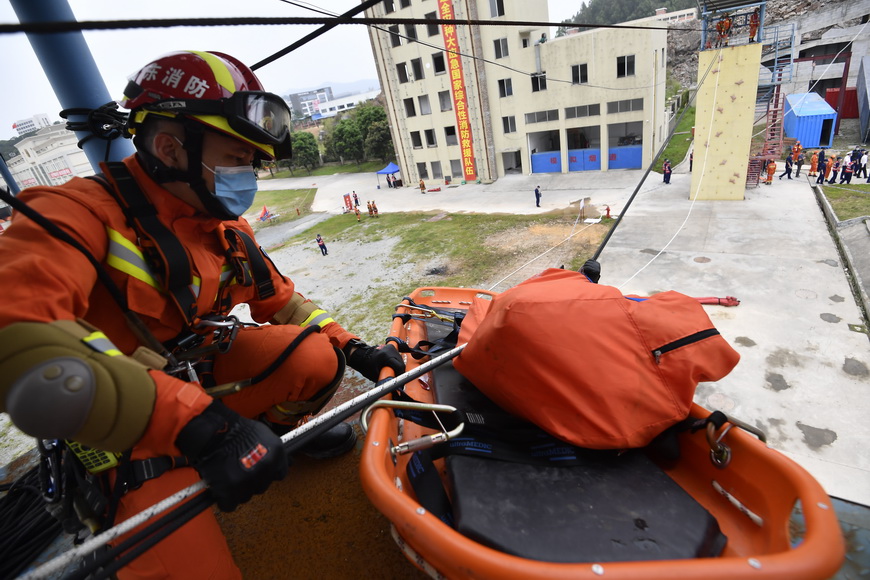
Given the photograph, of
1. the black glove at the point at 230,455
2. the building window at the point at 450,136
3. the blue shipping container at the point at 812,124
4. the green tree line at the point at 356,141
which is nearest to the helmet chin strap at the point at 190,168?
the black glove at the point at 230,455

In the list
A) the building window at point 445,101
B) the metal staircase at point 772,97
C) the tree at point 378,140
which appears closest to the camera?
the metal staircase at point 772,97

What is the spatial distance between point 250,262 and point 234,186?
0.52 m

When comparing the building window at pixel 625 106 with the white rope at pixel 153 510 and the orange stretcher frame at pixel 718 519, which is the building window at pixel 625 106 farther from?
the white rope at pixel 153 510

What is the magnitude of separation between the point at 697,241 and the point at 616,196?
20.5 ft

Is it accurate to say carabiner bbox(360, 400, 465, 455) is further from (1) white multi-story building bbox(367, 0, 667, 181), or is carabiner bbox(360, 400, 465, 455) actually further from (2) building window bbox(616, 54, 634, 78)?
(2) building window bbox(616, 54, 634, 78)

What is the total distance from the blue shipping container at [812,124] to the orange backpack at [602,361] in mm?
22828

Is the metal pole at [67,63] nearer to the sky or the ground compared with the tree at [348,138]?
nearer to the sky

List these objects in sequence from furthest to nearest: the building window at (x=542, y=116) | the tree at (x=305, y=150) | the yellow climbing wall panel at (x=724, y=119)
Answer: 1. the tree at (x=305, y=150)
2. the building window at (x=542, y=116)
3. the yellow climbing wall panel at (x=724, y=119)

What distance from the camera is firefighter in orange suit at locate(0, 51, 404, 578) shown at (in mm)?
1164

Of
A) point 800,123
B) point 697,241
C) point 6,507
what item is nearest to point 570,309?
point 6,507

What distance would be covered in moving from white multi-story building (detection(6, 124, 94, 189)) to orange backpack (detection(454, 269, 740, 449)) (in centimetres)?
313

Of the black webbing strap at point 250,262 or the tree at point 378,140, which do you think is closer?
the black webbing strap at point 250,262

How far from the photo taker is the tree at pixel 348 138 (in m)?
33.1

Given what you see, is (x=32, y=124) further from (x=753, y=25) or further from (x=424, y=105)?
(x=424, y=105)
